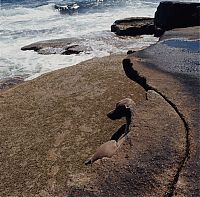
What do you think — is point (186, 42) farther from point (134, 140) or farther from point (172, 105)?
point (134, 140)

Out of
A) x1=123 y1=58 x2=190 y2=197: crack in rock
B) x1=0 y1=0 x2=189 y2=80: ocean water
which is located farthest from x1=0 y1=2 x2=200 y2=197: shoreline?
x1=0 y1=0 x2=189 y2=80: ocean water

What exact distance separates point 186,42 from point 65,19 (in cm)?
1758

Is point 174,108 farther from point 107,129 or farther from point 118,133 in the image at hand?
point 107,129


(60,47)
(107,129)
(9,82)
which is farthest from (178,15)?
(107,129)

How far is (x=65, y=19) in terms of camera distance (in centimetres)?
2628

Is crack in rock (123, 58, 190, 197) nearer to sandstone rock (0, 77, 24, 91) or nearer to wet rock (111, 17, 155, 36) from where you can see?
sandstone rock (0, 77, 24, 91)

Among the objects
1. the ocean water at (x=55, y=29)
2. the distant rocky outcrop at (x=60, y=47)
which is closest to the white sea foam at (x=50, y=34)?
the ocean water at (x=55, y=29)

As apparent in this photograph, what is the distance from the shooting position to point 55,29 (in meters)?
22.6

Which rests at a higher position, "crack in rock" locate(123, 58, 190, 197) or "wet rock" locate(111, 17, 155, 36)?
"crack in rock" locate(123, 58, 190, 197)

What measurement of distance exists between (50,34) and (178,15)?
25.4 ft

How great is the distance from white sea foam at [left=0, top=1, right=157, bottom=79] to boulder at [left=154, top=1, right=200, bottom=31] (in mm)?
1114

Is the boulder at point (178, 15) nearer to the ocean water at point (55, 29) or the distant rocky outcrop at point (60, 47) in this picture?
the ocean water at point (55, 29)

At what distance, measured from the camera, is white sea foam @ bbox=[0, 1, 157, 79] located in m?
14.5

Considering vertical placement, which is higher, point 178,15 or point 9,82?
point 178,15
